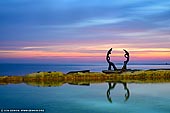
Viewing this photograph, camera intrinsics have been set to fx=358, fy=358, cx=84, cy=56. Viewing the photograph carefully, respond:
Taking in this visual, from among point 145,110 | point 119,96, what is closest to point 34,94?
point 119,96

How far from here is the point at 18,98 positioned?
89.5 feet

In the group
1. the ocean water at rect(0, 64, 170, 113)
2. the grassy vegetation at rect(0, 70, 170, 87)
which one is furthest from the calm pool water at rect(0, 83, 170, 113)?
the grassy vegetation at rect(0, 70, 170, 87)

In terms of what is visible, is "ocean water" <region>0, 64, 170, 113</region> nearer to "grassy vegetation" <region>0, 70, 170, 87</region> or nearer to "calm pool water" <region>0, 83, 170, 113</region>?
"calm pool water" <region>0, 83, 170, 113</region>

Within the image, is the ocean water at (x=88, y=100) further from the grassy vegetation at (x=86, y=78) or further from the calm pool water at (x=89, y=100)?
the grassy vegetation at (x=86, y=78)

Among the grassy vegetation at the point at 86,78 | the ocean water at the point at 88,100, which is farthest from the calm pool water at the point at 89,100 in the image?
the grassy vegetation at the point at 86,78

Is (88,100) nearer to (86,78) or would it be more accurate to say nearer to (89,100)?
(89,100)

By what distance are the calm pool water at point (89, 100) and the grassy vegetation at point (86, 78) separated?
7.31 meters

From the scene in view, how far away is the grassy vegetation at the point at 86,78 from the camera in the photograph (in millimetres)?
40281

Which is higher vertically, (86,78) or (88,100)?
(86,78)

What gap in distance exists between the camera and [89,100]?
26172mm

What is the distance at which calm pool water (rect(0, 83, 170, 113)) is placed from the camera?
885 inches

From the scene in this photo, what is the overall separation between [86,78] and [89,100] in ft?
53.1

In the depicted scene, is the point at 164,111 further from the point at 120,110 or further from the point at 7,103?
the point at 7,103

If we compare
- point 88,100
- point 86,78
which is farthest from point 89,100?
point 86,78
